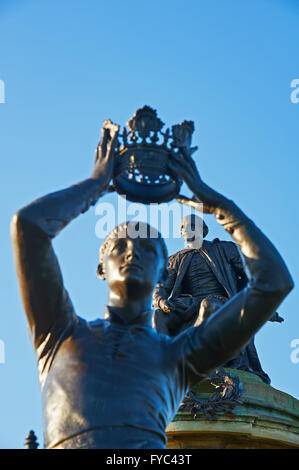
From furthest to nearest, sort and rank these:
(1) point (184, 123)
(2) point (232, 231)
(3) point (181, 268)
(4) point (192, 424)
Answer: (3) point (181, 268), (4) point (192, 424), (1) point (184, 123), (2) point (232, 231)

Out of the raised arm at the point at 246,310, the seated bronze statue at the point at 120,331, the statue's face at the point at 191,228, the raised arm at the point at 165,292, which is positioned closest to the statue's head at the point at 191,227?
the statue's face at the point at 191,228

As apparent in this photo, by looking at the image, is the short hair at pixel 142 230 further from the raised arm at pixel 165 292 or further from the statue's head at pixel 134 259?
the raised arm at pixel 165 292

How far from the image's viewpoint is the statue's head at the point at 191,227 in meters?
15.6

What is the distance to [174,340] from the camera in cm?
571

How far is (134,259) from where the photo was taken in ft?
18.9

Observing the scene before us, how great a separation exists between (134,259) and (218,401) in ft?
21.8

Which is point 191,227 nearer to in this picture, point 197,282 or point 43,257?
point 197,282

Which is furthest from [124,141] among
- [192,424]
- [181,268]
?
[181,268]

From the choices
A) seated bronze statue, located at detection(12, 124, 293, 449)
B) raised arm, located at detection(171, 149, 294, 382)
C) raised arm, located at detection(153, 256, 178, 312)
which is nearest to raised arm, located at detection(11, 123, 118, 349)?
seated bronze statue, located at detection(12, 124, 293, 449)

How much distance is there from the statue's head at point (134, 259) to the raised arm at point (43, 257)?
357mm

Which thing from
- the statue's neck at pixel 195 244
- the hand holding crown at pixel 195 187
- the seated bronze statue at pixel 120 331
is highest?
the statue's neck at pixel 195 244

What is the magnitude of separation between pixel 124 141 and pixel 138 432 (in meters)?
2.13

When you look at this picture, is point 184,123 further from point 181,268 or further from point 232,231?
point 181,268

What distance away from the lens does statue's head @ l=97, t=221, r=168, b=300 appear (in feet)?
18.8
